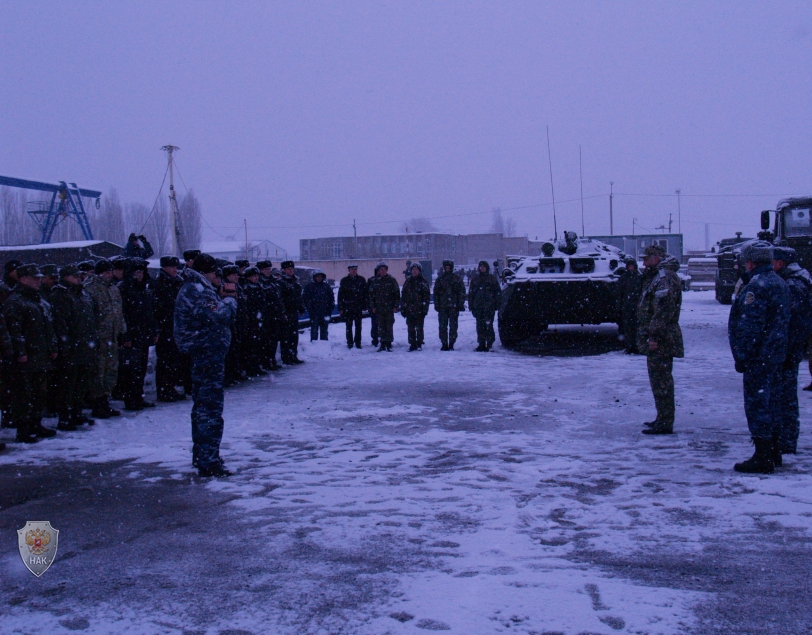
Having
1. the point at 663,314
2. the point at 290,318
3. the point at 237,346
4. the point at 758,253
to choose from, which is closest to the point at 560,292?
the point at 290,318

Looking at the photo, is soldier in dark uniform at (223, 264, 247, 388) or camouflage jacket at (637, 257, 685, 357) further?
soldier in dark uniform at (223, 264, 247, 388)

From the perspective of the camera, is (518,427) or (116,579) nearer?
(116,579)

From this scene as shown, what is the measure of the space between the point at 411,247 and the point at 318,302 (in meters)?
76.1

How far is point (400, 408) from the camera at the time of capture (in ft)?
26.3

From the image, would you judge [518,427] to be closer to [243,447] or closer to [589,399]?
[589,399]

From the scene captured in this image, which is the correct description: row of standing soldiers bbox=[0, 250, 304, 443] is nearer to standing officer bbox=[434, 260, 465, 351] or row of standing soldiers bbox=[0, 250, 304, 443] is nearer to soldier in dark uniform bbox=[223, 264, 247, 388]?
soldier in dark uniform bbox=[223, 264, 247, 388]

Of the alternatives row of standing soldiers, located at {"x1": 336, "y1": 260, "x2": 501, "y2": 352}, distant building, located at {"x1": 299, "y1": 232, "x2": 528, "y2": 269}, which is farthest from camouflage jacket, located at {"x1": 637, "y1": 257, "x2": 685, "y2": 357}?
distant building, located at {"x1": 299, "y1": 232, "x2": 528, "y2": 269}

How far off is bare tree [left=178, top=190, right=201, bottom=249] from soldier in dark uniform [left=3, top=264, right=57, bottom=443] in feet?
185

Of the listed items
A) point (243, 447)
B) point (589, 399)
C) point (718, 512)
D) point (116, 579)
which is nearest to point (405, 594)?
point (116, 579)

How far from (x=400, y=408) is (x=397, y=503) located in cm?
340

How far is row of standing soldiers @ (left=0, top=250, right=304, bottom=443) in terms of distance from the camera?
21.6 ft

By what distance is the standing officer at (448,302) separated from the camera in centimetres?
1361

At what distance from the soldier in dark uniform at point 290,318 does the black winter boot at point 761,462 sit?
7954 millimetres

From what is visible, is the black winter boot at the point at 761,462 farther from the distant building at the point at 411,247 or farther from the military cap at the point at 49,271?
the distant building at the point at 411,247
